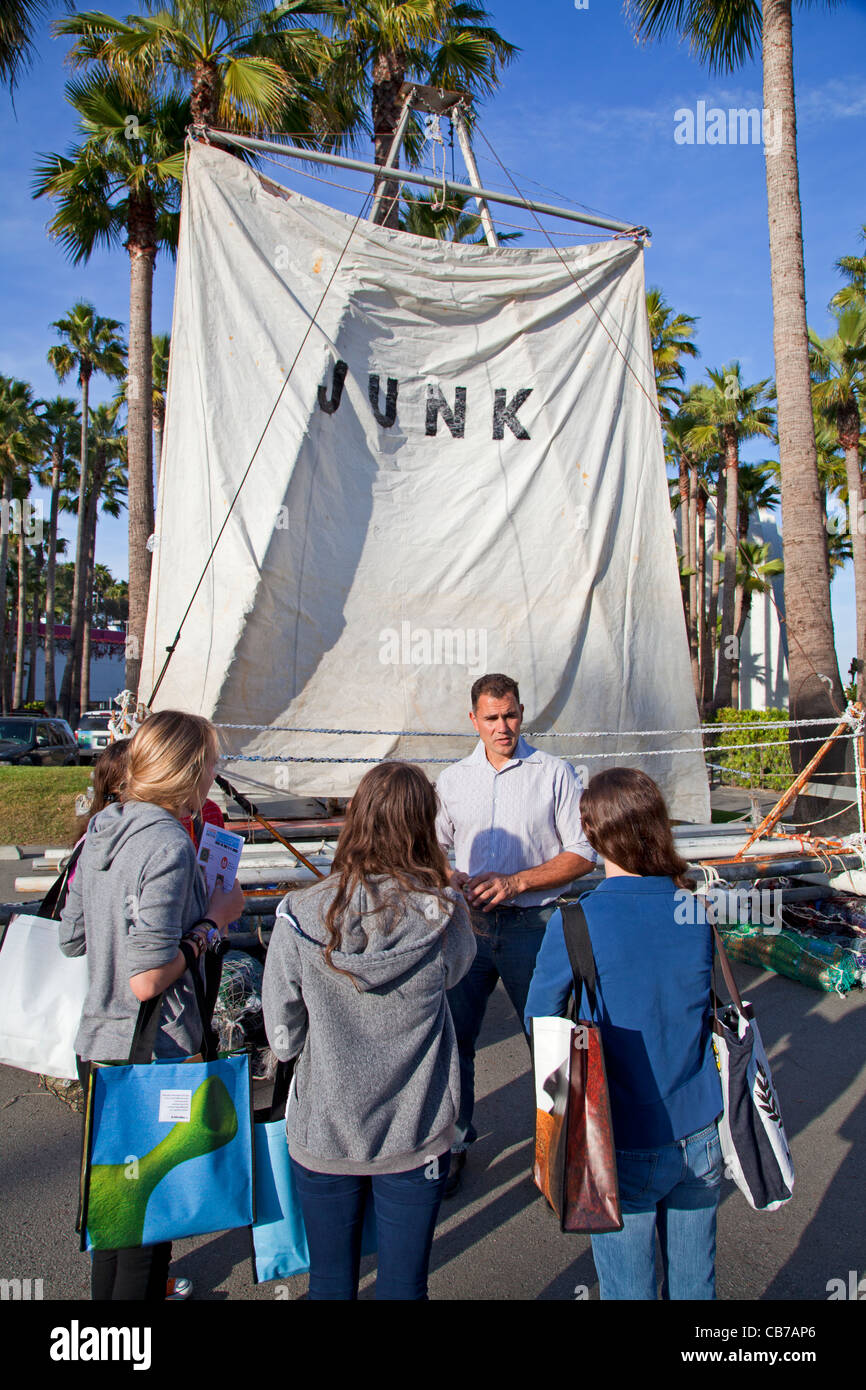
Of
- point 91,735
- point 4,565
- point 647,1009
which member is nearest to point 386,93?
point 647,1009

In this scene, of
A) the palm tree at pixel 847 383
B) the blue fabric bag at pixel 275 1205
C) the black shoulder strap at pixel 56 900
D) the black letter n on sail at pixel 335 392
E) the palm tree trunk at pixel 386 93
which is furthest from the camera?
the palm tree at pixel 847 383

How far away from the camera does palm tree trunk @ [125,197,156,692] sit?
12469 mm

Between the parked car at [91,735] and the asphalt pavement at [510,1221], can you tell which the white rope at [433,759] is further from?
the parked car at [91,735]

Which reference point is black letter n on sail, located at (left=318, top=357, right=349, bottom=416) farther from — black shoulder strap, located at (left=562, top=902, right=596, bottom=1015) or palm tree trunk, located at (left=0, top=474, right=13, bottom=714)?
palm tree trunk, located at (left=0, top=474, right=13, bottom=714)

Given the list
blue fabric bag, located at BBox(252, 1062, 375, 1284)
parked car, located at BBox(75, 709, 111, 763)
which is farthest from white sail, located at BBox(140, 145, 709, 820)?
parked car, located at BBox(75, 709, 111, 763)

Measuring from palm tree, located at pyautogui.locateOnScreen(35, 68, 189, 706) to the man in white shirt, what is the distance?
9.63m

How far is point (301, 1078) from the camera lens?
199 cm

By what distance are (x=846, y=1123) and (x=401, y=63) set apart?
42.8ft

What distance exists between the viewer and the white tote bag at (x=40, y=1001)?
2617 millimetres

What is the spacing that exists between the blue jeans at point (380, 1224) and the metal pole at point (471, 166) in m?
7.25

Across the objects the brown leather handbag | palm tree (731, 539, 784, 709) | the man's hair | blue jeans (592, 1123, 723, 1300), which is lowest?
blue jeans (592, 1123, 723, 1300)
